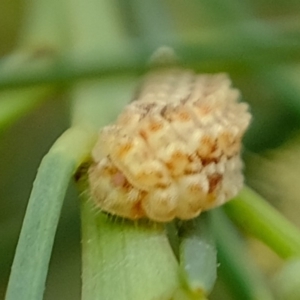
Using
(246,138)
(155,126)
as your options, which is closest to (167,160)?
(155,126)

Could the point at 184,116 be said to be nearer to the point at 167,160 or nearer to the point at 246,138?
the point at 167,160

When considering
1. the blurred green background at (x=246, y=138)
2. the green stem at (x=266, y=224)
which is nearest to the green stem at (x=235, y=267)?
the green stem at (x=266, y=224)

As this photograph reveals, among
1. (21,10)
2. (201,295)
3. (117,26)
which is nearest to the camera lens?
(201,295)

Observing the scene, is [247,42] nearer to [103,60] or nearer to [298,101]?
[103,60]

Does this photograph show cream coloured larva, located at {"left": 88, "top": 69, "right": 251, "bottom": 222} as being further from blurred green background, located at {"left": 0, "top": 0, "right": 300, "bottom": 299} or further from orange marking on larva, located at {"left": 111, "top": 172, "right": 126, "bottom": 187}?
blurred green background, located at {"left": 0, "top": 0, "right": 300, "bottom": 299}

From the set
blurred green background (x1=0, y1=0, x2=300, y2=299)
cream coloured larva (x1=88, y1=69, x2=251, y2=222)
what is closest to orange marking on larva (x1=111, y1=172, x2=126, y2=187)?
cream coloured larva (x1=88, y1=69, x2=251, y2=222)

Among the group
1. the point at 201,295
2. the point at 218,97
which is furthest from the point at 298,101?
the point at 201,295

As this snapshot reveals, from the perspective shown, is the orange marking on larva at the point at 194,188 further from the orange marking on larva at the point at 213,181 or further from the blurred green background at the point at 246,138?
the blurred green background at the point at 246,138
